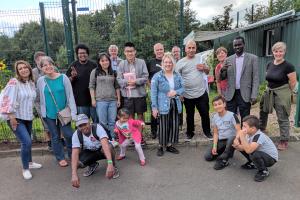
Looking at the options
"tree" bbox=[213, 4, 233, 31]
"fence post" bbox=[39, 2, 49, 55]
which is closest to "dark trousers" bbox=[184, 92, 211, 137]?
"fence post" bbox=[39, 2, 49, 55]

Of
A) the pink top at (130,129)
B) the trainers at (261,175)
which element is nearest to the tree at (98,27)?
the pink top at (130,129)

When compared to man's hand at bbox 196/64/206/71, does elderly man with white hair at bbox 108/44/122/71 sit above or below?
above

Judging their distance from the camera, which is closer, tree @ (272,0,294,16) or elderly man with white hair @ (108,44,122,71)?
elderly man with white hair @ (108,44,122,71)

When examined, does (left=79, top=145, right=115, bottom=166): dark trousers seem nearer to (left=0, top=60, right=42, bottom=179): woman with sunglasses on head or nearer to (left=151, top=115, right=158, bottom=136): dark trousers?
(left=0, top=60, right=42, bottom=179): woman with sunglasses on head

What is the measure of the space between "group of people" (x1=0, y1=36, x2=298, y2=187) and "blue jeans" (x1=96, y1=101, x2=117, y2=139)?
17mm

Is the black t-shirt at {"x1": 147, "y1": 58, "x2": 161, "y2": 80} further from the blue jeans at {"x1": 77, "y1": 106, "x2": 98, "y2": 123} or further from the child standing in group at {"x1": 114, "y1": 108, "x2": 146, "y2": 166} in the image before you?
the blue jeans at {"x1": 77, "y1": 106, "x2": 98, "y2": 123}

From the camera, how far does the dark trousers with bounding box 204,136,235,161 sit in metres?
4.17

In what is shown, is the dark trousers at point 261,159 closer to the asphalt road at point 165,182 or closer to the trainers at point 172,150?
the asphalt road at point 165,182

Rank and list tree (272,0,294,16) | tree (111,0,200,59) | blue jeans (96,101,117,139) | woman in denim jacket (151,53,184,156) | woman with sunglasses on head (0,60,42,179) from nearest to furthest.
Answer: woman with sunglasses on head (0,60,42,179)
woman in denim jacket (151,53,184,156)
blue jeans (96,101,117,139)
tree (111,0,200,59)
tree (272,0,294,16)

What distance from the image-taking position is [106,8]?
5.59m

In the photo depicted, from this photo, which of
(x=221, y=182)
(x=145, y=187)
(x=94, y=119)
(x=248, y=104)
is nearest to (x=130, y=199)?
(x=145, y=187)

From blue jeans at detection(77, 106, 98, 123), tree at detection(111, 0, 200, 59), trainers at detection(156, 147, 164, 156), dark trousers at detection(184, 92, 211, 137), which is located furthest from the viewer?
tree at detection(111, 0, 200, 59)

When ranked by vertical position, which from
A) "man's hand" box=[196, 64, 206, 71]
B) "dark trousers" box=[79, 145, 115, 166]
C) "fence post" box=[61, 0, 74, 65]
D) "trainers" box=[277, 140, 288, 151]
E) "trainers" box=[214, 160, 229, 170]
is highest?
"fence post" box=[61, 0, 74, 65]

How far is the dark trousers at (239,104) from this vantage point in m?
4.76
